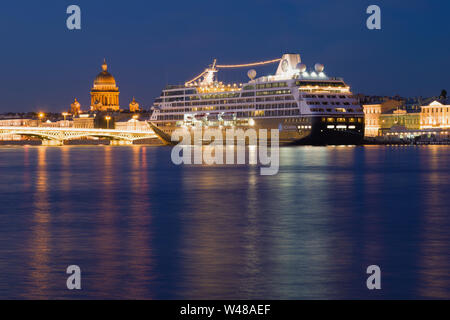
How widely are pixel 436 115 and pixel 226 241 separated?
128 metres

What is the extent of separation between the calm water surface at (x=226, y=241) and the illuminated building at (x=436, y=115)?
107m

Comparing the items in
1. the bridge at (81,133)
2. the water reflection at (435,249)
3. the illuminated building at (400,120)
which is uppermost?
the illuminated building at (400,120)

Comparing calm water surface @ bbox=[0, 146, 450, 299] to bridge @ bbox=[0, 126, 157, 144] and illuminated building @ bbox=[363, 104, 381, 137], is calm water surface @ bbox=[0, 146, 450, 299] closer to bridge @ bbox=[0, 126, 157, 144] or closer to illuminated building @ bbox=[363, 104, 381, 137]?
bridge @ bbox=[0, 126, 157, 144]

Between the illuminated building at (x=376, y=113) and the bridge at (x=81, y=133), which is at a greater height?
the illuminated building at (x=376, y=113)

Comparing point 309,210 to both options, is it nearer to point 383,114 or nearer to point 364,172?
point 364,172

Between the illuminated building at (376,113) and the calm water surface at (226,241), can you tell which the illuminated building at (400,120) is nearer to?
the illuminated building at (376,113)

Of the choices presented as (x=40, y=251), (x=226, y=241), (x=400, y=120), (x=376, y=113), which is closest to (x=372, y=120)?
(x=376, y=113)

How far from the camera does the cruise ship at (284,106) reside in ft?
344

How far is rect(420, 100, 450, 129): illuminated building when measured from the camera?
140 meters

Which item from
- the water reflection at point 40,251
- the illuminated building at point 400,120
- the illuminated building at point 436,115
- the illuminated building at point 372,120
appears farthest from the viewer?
the illuminated building at point 372,120

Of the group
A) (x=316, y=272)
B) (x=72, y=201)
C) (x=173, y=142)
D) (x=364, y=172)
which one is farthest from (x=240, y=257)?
(x=173, y=142)

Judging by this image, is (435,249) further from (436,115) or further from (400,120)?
(400,120)

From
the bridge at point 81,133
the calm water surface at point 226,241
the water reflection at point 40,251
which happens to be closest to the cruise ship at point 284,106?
the bridge at point 81,133

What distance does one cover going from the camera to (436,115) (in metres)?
141
